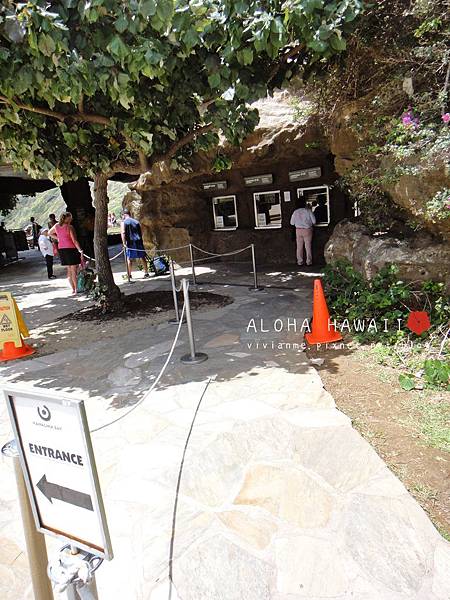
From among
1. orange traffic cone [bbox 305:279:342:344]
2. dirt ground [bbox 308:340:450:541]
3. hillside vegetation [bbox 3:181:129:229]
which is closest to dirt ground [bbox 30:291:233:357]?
orange traffic cone [bbox 305:279:342:344]

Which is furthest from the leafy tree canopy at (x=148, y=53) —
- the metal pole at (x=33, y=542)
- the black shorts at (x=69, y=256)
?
the metal pole at (x=33, y=542)

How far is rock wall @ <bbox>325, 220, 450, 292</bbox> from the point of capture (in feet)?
17.3

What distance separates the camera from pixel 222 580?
2.21 meters

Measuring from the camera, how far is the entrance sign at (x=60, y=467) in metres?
1.56

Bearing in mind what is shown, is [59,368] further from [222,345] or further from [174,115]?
[174,115]

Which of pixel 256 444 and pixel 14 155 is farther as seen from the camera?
pixel 14 155

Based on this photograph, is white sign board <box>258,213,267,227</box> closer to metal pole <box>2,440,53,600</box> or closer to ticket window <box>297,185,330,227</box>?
ticket window <box>297,185,330,227</box>

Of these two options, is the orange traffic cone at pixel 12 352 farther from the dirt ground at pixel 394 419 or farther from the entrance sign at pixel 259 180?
the entrance sign at pixel 259 180

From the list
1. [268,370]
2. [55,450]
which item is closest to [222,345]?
[268,370]

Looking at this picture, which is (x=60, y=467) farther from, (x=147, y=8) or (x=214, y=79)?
(x=214, y=79)

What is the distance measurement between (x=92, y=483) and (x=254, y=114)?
594 cm

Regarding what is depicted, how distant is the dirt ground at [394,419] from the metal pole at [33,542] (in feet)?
6.74

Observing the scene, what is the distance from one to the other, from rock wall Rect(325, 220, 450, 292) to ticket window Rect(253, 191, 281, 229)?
5353mm

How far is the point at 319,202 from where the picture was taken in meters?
11.0
